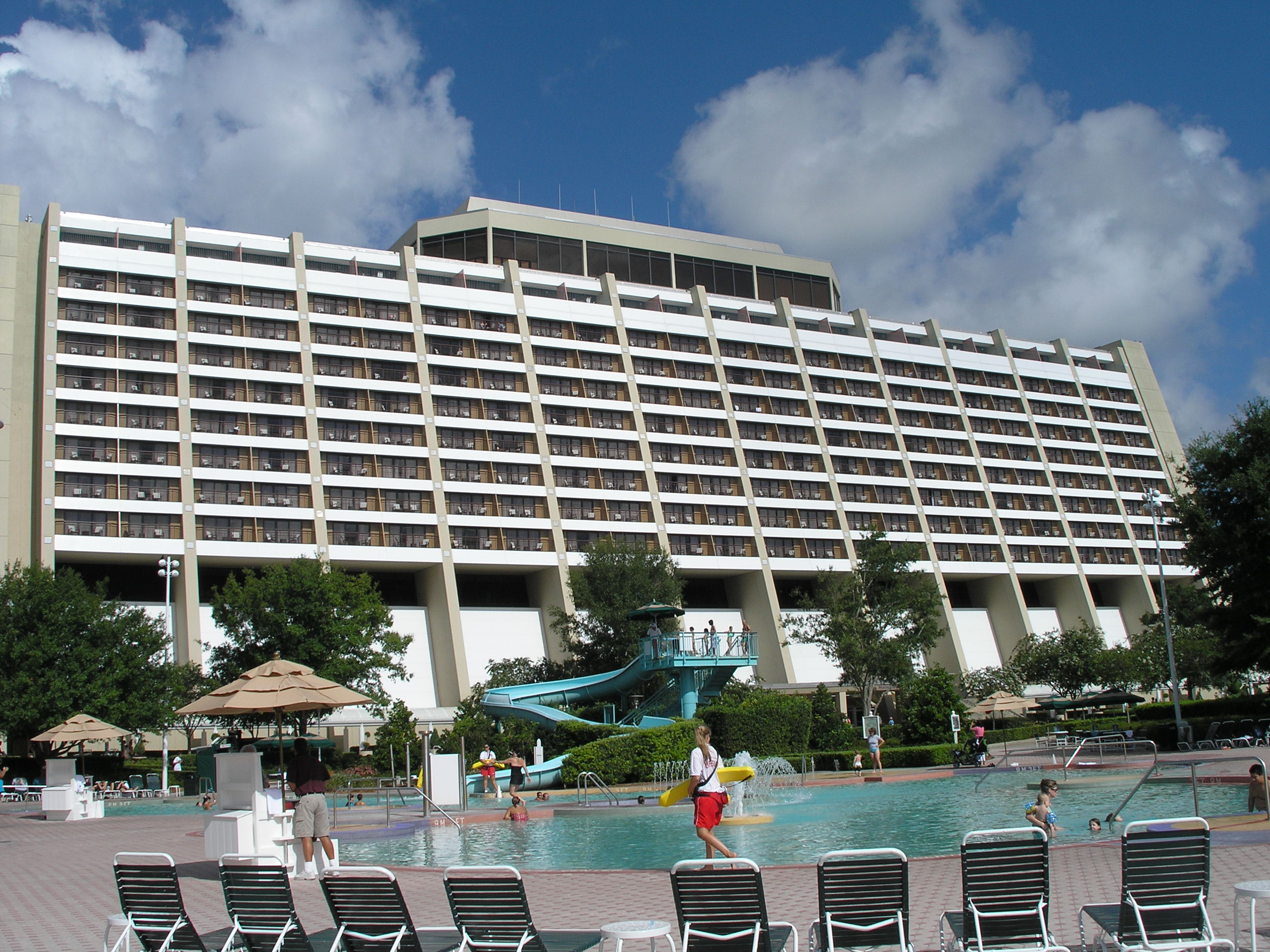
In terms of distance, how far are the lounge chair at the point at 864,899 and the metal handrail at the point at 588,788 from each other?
22.0 m

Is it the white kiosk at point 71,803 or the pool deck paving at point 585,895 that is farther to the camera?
the white kiosk at point 71,803

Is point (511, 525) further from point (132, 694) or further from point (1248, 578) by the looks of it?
point (1248, 578)

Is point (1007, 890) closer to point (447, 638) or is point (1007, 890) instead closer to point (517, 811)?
point (517, 811)

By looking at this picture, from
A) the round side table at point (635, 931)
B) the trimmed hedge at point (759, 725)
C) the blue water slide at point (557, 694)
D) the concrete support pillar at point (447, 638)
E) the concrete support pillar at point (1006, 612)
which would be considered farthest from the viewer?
the concrete support pillar at point (1006, 612)

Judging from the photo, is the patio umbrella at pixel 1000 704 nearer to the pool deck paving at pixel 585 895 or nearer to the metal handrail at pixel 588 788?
the metal handrail at pixel 588 788

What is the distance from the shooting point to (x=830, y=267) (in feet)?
318

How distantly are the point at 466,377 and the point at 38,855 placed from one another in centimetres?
5548

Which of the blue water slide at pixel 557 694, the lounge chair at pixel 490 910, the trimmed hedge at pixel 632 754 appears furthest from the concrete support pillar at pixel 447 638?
the lounge chair at pixel 490 910

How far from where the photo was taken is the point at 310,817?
14625 mm

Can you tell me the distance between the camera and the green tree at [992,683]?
7088 cm

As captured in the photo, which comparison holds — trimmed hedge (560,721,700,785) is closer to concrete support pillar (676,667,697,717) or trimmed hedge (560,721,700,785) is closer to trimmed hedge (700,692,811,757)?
trimmed hedge (700,692,811,757)

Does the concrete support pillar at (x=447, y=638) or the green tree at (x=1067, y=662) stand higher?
the concrete support pillar at (x=447, y=638)

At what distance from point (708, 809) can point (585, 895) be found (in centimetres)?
178

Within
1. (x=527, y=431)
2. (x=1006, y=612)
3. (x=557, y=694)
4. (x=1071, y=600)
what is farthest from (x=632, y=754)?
(x=1071, y=600)
